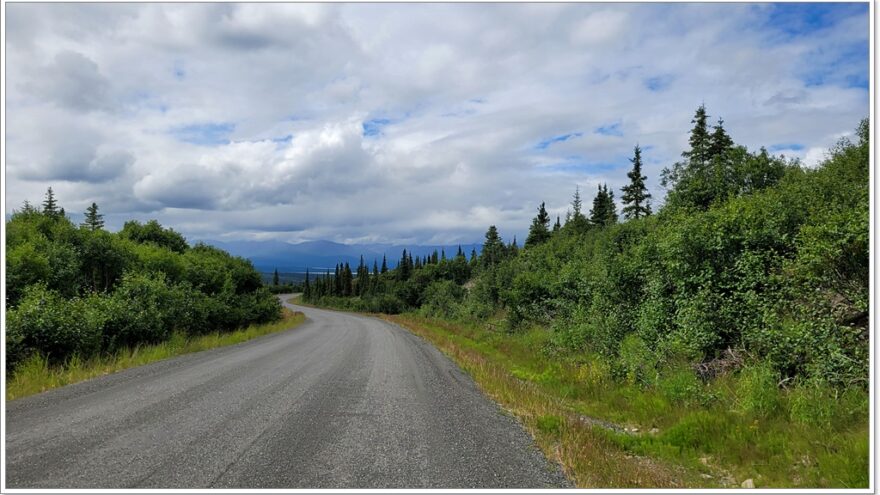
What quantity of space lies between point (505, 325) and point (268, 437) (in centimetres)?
2419

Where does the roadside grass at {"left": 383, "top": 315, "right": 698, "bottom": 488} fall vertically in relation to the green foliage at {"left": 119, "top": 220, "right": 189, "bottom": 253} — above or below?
below

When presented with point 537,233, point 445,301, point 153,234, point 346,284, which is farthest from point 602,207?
point 346,284

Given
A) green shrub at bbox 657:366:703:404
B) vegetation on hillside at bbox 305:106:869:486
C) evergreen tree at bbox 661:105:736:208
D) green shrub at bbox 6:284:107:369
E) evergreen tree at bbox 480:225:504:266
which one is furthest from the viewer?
evergreen tree at bbox 480:225:504:266

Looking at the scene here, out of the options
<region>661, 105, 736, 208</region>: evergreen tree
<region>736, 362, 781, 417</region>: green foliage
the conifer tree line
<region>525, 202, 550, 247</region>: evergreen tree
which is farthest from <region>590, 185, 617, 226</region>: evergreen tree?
<region>736, 362, 781, 417</region>: green foliage

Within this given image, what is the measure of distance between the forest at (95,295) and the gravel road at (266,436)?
3441mm

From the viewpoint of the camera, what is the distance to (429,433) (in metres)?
7.60

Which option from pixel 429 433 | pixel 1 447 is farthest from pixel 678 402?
pixel 1 447

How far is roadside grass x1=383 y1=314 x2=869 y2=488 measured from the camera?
6.10m

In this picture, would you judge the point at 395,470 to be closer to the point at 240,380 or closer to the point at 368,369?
the point at 240,380

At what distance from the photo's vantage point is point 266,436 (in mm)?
7105

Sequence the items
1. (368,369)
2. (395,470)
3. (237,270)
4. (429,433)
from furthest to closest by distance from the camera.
Result: (237,270), (368,369), (429,433), (395,470)

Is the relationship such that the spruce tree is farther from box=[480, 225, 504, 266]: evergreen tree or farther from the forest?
box=[480, 225, 504, 266]: evergreen tree

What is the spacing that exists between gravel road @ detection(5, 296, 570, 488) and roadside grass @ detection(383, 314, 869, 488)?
0.69 metres

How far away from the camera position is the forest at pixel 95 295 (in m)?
14.3
